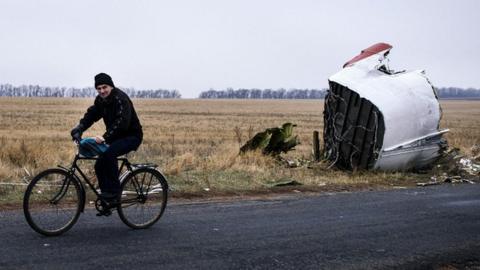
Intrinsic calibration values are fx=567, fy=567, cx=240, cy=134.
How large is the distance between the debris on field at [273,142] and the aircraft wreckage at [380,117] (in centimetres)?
112

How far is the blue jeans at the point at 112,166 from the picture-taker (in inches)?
269

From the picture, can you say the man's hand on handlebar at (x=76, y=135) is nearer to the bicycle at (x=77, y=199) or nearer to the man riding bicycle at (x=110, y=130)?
the man riding bicycle at (x=110, y=130)

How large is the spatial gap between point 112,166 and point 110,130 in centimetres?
46

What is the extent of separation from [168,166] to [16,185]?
3631 mm

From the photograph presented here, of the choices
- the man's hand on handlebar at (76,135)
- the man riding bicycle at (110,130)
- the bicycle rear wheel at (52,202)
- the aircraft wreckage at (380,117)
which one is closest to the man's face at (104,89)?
the man riding bicycle at (110,130)

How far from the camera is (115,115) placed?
686 centimetres

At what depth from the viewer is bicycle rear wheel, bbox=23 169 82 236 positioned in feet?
21.2

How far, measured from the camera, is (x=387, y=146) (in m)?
14.2

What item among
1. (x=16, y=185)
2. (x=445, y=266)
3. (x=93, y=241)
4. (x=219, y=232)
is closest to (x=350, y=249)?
(x=445, y=266)

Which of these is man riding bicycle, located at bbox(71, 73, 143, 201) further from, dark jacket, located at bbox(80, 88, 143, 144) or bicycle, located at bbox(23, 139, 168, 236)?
bicycle, located at bbox(23, 139, 168, 236)

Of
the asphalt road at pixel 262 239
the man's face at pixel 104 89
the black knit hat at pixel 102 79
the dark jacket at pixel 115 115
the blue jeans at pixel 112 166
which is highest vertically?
the black knit hat at pixel 102 79

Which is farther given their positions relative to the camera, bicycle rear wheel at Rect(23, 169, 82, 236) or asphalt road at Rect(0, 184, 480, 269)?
bicycle rear wheel at Rect(23, 169, 82, 236)

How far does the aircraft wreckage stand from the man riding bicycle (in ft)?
28.5

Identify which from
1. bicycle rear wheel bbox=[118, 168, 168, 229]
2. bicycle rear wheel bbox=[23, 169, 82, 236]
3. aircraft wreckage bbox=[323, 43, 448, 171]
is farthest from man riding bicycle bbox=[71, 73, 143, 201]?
aircraft wreckage bbox=[323, 43, 448, 171]
